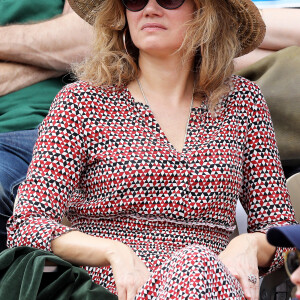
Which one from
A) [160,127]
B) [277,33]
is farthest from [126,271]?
[277,33]

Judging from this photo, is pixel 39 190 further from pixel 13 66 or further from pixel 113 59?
pixel 13 66

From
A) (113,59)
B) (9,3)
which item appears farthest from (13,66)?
(113,59)

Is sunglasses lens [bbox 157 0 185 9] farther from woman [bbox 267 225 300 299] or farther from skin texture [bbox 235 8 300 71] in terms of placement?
woman [bbox 267 225 300 299]

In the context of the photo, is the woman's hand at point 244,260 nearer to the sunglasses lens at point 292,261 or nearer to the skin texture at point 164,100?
the skin texture at point 164,100

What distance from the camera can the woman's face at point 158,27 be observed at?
261 cm

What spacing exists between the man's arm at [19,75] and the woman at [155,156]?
2.36 feet

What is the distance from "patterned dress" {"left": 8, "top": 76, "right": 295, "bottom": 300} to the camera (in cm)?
236

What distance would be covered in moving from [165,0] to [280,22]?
1.00 m

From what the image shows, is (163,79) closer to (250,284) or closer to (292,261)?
(250,284)

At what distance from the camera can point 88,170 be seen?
2.50 m

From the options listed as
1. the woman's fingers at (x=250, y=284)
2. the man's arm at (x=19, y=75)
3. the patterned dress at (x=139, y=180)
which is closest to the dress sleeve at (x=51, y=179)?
the patterned dress at (x=139, y=180)

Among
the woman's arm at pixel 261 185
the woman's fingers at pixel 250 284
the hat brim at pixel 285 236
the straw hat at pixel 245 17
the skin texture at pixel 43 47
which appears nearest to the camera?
the hat brim at pixel 285 236

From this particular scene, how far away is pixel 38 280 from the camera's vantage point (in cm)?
195

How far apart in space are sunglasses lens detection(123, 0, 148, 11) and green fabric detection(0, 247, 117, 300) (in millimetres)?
1022
